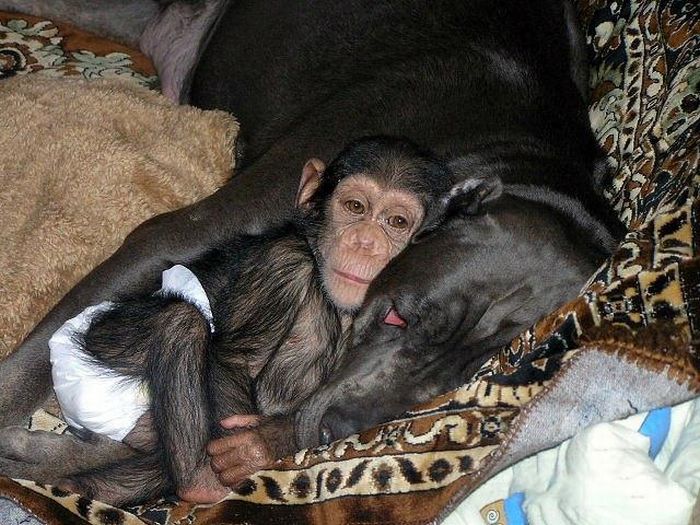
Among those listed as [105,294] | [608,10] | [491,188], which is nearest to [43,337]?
[105,294]

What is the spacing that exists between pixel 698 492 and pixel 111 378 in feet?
4.59

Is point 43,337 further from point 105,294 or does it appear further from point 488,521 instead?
point 488,521

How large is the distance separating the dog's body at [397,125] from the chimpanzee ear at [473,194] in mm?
88

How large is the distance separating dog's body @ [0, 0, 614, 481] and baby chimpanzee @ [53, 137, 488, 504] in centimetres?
9

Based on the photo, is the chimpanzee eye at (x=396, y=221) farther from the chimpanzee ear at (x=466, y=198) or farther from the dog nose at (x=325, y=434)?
the dog nose at (x=325, y=434)

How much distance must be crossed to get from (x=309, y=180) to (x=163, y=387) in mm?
679

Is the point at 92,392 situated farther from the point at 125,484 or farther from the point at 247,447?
the point at 247,447

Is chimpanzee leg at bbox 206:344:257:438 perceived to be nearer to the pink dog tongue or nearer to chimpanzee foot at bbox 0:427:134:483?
chimpanzee foot at bbox 0:427:134:483

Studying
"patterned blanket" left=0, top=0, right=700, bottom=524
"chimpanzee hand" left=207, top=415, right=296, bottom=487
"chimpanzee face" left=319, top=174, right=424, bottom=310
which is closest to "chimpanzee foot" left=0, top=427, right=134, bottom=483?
"patterned blanket" left=0, top=0, right=700, bottom=524

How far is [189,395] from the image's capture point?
249 centimetres

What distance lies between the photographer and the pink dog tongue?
2.52 metres

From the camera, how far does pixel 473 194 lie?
2604 mm

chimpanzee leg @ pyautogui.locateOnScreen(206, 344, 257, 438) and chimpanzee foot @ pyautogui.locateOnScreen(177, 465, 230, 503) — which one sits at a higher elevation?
chimpanzee leg @ pyautogui.locateOnScreen(206, 344, 257, 438)

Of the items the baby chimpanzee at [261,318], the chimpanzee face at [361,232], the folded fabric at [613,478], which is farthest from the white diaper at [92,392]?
the folded fabric at [613,478]
